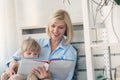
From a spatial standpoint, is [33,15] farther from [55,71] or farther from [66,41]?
[55,71]

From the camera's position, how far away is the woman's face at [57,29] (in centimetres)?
172

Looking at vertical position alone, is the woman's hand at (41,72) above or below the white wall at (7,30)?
below

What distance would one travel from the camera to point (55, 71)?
1596 millimetres

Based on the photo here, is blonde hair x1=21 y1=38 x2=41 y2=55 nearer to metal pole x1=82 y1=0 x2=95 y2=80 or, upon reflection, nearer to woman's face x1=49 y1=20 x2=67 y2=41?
woman's face x1=49 y1=20 x2=67 y2=41

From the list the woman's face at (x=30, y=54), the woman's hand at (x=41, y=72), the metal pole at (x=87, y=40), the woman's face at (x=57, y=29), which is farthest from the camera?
the woman's face at (x=57, y=29)

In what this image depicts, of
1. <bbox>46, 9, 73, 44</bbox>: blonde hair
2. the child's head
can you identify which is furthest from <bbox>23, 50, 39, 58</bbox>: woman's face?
<bbox>46, 9, 73, 44</bbox>: blonde hair

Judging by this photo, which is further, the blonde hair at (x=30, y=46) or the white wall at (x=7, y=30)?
the white wall at (x=7, y=30)

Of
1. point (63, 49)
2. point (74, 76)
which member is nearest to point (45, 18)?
point (63, 49)

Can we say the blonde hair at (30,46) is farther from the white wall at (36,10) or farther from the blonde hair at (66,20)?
the white wall at (36,10)

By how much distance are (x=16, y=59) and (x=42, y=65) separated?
1.08 ft

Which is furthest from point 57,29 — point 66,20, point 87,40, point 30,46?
point 87,40

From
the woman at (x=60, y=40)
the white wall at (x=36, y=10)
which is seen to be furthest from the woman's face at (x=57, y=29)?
the white wall at (x=36, y=10)

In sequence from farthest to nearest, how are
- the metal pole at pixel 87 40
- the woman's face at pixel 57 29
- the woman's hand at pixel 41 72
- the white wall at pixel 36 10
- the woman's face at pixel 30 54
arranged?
the white wall at pixel 36 10 → the woman's face at pixel 57 29 → the woman's face at pixel 30 54 → the woman's hand at pixel 41 72 → the metal pole at pixel 87 40

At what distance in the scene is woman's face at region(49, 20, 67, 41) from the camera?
172 cm
